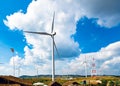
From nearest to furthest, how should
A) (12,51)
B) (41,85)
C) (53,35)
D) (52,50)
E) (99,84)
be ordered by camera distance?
(52,50) → (53,35) → (12,51) → (41,85) → (99,84)

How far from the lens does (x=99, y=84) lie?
522ft

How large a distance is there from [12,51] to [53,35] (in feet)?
84.2

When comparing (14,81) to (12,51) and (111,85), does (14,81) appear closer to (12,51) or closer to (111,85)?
(12,51)

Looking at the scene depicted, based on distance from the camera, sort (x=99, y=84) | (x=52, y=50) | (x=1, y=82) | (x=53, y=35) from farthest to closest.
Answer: (x=99, y=84) < (x=1, y=82) < (x=53, y=35) < (x=52, y=50)

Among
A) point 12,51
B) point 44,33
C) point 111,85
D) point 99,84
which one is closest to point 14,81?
point 12,51

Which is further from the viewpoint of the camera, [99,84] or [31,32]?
[99,84]

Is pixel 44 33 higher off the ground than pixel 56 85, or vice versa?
pixel 44 33

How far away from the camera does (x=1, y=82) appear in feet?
359

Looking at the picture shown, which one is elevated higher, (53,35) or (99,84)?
(53,35)

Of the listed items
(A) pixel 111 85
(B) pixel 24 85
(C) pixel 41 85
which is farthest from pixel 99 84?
(B) pixel 24 85

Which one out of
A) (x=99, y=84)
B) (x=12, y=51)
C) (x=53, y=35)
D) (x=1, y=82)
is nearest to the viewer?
(x=53, y=35)

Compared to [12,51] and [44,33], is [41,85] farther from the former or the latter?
[44,33]

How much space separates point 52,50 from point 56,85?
79.2 feet

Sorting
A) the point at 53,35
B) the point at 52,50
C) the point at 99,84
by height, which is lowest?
the point at 99,84
